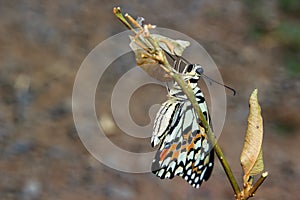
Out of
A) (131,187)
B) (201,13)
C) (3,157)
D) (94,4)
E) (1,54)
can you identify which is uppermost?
(201,13)

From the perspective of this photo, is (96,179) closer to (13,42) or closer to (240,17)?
(13,42)

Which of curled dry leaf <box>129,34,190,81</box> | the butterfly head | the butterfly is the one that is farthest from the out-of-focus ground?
curled dry leaf <box>129,34,190,81</box>

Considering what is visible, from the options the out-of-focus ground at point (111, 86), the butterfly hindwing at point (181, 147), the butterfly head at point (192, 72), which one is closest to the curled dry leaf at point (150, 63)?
the butterfly head at point (192, 72)

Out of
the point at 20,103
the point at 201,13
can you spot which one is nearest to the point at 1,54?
the point at 20,103

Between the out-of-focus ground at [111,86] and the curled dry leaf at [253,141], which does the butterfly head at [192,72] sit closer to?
the curled dry leaf at [253,141]

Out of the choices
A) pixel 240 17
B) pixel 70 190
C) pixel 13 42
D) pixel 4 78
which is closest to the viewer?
pixel 70 190

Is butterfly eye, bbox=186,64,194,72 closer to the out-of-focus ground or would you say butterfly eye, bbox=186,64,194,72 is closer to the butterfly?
the butterfly

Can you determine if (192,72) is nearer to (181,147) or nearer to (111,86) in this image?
(181,147)
